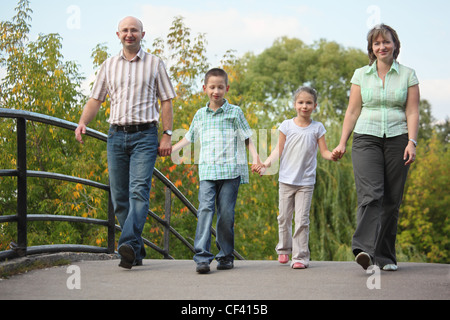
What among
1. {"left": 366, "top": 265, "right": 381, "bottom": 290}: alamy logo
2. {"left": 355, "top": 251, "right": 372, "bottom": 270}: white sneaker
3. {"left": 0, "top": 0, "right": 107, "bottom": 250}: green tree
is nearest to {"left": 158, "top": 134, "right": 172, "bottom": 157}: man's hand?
{"left": 355, "top": 251, "right": 372, "bottom": 270}: white sneaker

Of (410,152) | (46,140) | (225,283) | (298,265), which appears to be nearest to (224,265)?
(298,265)

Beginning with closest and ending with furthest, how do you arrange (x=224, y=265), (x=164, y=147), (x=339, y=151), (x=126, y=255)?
(x=126, y=255) < (x=339, y=151) < (x=164, y=147) < (x=224, y=265)

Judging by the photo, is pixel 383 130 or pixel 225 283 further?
pixel 383 130

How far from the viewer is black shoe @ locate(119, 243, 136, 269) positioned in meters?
4.37

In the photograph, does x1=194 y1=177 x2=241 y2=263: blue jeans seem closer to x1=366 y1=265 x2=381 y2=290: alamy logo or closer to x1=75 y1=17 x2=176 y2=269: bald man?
x1=75 y1=17 x2=176 y2=269: bald man

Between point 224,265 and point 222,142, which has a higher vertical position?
point 222,142

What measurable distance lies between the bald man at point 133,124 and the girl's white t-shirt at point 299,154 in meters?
1.11

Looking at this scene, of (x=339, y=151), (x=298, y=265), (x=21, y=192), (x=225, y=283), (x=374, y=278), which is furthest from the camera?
(x=298, y=265)

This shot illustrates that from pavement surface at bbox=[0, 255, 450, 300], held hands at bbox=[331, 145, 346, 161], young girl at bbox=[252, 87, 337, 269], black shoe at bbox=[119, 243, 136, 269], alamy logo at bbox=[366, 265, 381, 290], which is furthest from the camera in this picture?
young girl at bbox=[252, 87, 337, 269]

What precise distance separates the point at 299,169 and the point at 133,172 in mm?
1483

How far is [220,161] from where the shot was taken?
15.6 feet

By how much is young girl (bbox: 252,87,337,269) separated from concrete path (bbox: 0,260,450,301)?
0.30 m

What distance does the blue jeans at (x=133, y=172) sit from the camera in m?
4.57

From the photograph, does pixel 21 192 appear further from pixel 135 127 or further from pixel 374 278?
pixel 374 278
